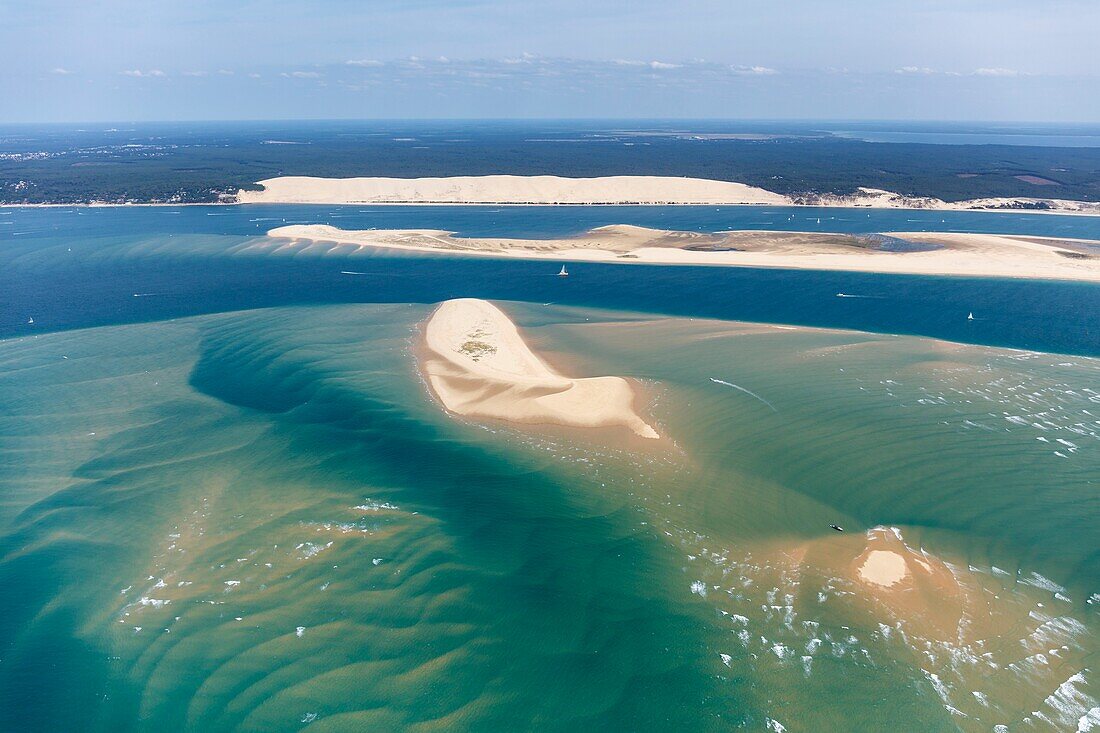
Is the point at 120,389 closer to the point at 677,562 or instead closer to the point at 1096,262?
the point at 677,562

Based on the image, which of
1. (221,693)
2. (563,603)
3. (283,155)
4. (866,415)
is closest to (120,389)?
(221,693)

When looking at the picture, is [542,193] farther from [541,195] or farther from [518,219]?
[518,219]

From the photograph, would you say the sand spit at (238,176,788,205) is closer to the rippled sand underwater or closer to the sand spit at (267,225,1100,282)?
the sand spit at (267,225,1100,282)

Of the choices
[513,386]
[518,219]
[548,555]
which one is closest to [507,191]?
[518,219]

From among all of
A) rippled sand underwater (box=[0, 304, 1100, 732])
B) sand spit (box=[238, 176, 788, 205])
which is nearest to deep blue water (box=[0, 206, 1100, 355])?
rippled sand underwater (box=[0, 304, 1100, 732])

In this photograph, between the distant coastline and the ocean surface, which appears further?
the distant coastline
